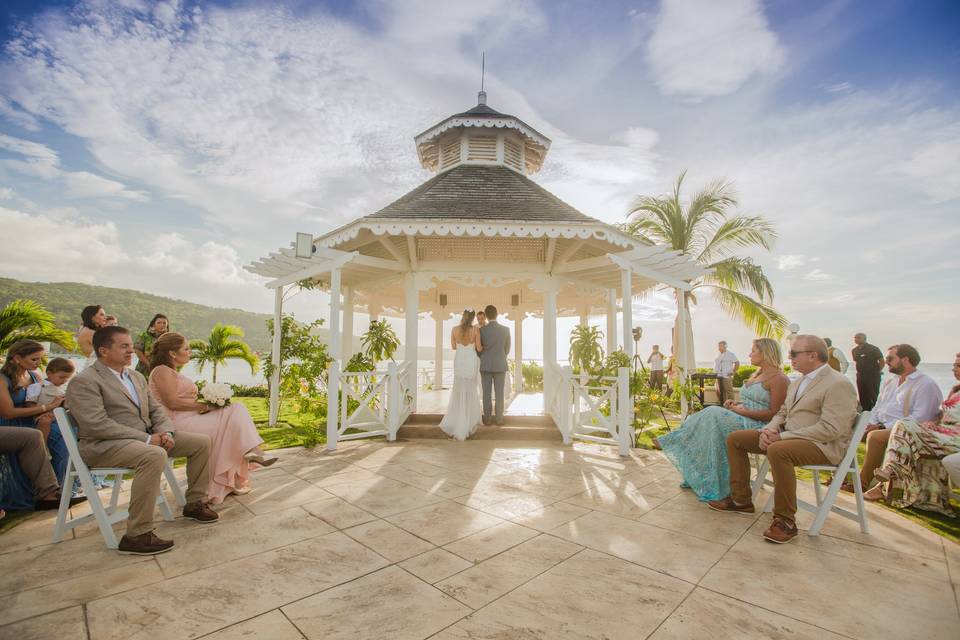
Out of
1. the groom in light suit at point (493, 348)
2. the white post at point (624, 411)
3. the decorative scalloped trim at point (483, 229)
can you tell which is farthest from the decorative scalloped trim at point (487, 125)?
the white post at point (624, 411)

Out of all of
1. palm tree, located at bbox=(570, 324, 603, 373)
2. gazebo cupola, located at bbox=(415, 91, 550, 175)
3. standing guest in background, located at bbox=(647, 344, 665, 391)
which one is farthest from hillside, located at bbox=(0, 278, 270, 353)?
palm tree, located at bbox=(570, 324, 603, 373)

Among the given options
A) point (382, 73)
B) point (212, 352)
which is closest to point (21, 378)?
point (382, 73)

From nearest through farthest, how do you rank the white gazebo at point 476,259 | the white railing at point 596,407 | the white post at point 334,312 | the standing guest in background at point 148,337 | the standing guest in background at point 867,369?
the standing guest in background at point 148,337, the white railing at point 596,407, the white gazebo at point 476,259, the white post at point 334,312, the standing guest in background at point 867,369

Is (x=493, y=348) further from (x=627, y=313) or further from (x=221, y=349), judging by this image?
(x=221, y=349)

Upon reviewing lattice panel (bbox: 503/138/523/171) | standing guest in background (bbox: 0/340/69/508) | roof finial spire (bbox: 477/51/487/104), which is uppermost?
roof finial spire (bbox: 477/51/487/104)

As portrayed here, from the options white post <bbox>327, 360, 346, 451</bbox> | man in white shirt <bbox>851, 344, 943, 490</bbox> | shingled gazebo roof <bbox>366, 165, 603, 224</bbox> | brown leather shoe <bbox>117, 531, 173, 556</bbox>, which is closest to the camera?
brown leather shoe <bbox>117, 531, 173, 556</bbox>

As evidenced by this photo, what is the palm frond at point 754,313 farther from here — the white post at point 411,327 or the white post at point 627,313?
the white post at point 411,327

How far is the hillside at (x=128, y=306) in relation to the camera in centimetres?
4106

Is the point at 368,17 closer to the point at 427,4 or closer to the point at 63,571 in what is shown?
the point at 427,4

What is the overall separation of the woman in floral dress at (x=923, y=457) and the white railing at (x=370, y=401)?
252 inches

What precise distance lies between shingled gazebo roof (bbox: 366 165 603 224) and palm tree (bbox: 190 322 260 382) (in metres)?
8.95

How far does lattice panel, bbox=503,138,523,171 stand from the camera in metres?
10.2

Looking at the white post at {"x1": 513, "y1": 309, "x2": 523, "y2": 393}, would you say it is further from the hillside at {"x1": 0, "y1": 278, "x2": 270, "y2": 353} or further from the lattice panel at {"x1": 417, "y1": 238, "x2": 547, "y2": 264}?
the hillside at {"x1": 0, "y1": 278, "x2": 270, "y2": 353}

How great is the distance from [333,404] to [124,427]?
3.64 metres
